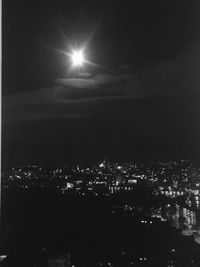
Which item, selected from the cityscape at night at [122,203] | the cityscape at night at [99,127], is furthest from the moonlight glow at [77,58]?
the cityscape at night at [122,203]

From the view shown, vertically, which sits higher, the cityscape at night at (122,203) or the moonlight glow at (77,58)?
the moonlight glow at (77,58)

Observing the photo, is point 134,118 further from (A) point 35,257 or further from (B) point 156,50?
(A) point 35,257

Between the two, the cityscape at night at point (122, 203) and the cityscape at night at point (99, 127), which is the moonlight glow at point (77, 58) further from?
the cityscape at night at point (122, 203)

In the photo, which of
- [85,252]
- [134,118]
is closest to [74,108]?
[134,118]

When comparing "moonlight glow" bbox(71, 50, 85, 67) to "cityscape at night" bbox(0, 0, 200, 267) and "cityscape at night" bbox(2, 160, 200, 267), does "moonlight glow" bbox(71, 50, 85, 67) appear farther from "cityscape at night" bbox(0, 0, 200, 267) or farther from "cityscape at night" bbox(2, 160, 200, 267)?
"cityscape at night" bbox(2, 160, 200, 267)

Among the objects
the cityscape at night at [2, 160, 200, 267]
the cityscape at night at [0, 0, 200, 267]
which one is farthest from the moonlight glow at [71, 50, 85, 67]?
the cityscape at night at [2, 160, 200, 267]

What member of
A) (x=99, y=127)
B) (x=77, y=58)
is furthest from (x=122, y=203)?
(x=77, y=58)

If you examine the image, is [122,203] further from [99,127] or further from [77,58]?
[77,58]

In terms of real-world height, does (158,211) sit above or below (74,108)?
below
